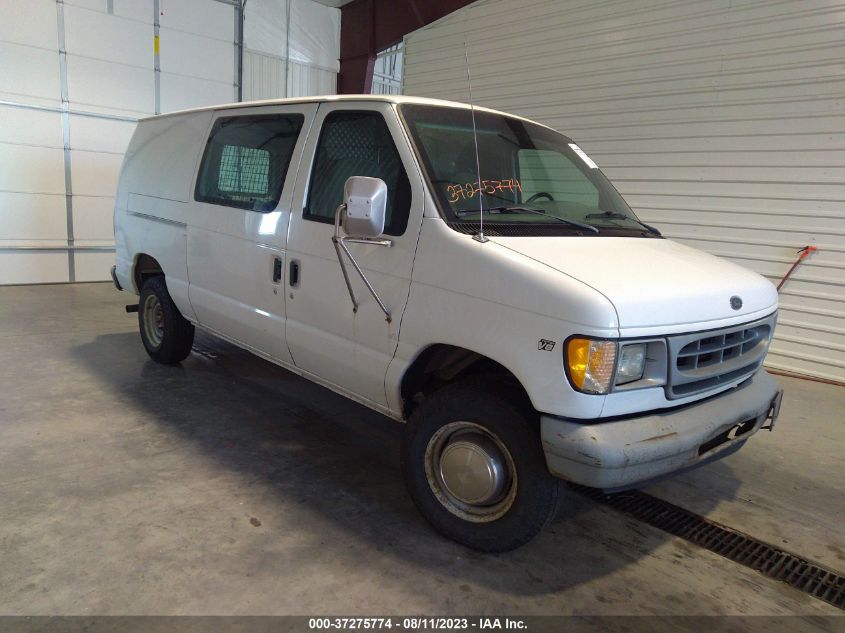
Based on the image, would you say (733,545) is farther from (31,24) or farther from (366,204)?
(31,24)

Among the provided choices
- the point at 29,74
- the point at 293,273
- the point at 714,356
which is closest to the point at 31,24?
the point at 29,74

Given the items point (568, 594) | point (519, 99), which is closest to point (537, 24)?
point (519, 99)

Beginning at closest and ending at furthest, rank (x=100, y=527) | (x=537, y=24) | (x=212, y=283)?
(x=100, y=527) → (x=212, y=283) → (x=537, y=24)

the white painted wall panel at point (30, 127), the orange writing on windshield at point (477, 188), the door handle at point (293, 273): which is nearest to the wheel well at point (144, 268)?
the door handle at point (293, 273)

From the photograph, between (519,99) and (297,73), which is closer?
(519,99)

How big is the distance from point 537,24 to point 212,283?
6475 millimetres

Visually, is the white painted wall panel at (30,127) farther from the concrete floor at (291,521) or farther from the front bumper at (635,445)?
the front bumper at (635,445)

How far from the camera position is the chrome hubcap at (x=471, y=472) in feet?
8.62

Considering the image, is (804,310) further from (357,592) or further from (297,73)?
(297,73)

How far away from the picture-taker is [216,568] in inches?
100

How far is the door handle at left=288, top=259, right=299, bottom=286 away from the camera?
341cm

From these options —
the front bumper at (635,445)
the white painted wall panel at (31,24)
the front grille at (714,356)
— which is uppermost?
the white painted wall panel at (31,24)

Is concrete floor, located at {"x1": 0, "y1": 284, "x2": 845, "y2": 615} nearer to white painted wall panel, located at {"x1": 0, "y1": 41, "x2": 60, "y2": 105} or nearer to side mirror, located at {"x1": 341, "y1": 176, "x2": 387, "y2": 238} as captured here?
side mirror, located at {"x1": 341, "y1": 176, "x2": 387, "y2": 238}

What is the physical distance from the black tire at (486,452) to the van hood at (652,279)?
64cm
